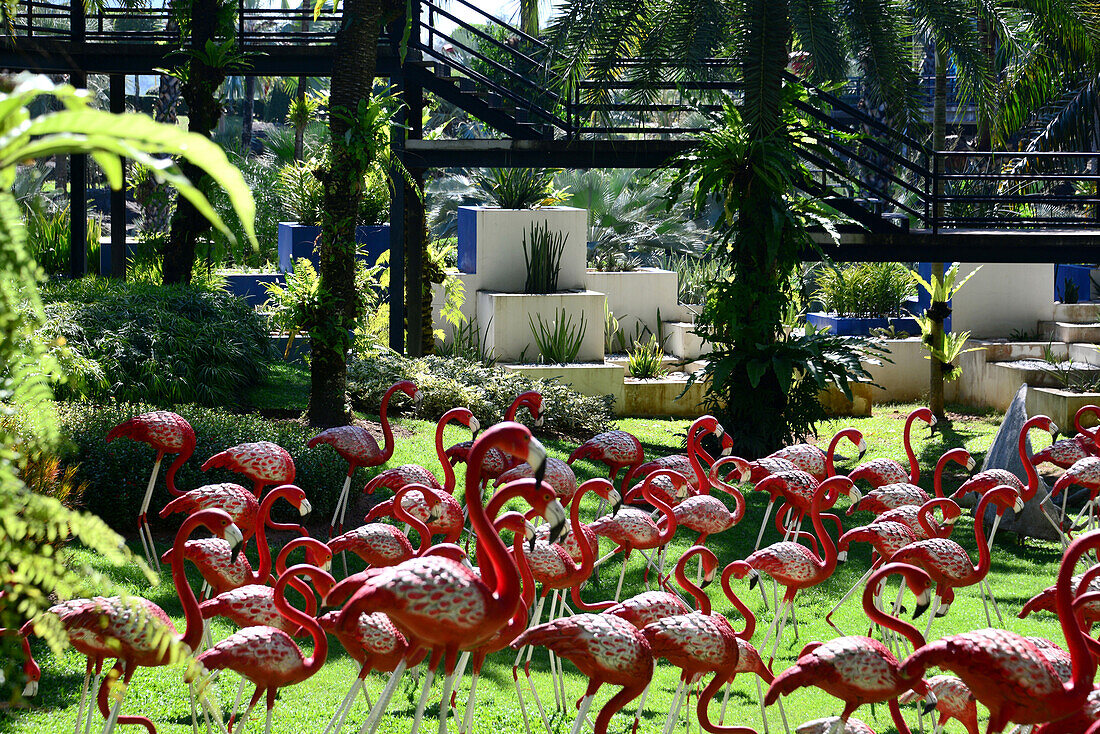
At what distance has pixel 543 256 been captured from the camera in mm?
15859

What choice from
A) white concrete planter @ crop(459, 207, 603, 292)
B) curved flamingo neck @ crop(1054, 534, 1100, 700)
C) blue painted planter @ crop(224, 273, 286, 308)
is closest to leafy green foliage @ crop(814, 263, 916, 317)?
white concrete planter @ crop(459, 207, 603, 292)

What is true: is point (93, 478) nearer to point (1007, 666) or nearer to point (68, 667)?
point (68, 667)

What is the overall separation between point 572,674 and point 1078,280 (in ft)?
53.4

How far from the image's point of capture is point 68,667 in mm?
5129

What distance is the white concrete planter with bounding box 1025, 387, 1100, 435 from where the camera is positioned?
43.0 feet

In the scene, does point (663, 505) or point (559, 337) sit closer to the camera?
point (663, 505)

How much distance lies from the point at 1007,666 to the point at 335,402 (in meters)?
7.41

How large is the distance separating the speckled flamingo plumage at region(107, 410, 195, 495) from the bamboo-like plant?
9704mm

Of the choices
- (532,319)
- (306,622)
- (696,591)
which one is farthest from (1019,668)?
(532,319)

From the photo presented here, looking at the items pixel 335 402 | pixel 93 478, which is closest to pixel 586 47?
pixel 335 402

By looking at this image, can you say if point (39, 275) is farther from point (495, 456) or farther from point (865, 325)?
point (865, 325)

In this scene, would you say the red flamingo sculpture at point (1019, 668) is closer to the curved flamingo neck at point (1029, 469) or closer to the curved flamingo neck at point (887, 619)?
the curved flamingo neck at point (887, 619)

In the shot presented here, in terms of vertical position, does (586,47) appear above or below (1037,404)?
above

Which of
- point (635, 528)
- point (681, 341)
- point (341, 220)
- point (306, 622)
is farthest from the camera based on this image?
point (681, 341)
